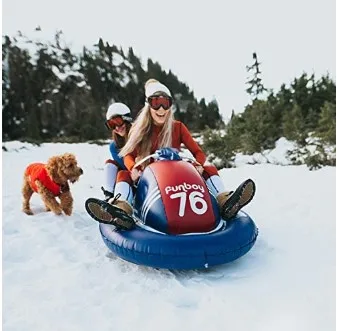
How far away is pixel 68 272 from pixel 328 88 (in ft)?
23.0

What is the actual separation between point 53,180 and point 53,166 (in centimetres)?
11

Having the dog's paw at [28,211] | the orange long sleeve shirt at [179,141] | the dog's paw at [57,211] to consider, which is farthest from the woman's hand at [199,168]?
the dog's paw at [28,211]

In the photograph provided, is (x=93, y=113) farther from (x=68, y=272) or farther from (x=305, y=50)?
(x=68, y=272)

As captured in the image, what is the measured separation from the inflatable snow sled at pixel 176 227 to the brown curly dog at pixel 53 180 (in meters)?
0.56

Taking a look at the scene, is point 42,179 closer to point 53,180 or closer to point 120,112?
point 53,180

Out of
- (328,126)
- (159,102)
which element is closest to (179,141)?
(159,102)

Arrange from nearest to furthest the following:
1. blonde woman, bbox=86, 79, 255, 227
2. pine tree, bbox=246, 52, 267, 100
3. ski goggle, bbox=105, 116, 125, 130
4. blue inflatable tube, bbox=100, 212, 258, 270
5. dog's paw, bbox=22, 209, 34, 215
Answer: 1. blue inflatable tube, bbox=100, 212, 258, 270
2. blonde woman, bbox=86, 79, 255, 227
3. dog's paw, bbox=22, 209, 34, 215
4. ski goggle, bbox=105, 116, 125, 130
5. pine tree, bbox=246, 52, 267, 100

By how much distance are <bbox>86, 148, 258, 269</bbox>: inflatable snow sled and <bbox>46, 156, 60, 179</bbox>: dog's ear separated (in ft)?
2.13

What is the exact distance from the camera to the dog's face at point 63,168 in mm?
2986

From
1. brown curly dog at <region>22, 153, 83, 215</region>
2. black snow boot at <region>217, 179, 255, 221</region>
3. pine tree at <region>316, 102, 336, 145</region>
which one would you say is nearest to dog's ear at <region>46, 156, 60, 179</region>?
brown curly dog at <region>22, 153, 83, 215</region>

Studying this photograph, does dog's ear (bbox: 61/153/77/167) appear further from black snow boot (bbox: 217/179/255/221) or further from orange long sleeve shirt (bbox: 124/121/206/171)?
black snow boot (bbox: 217/179/255/221)

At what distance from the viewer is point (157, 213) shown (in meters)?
2.44

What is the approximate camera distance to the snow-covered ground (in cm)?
182

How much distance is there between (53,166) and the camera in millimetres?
3010
